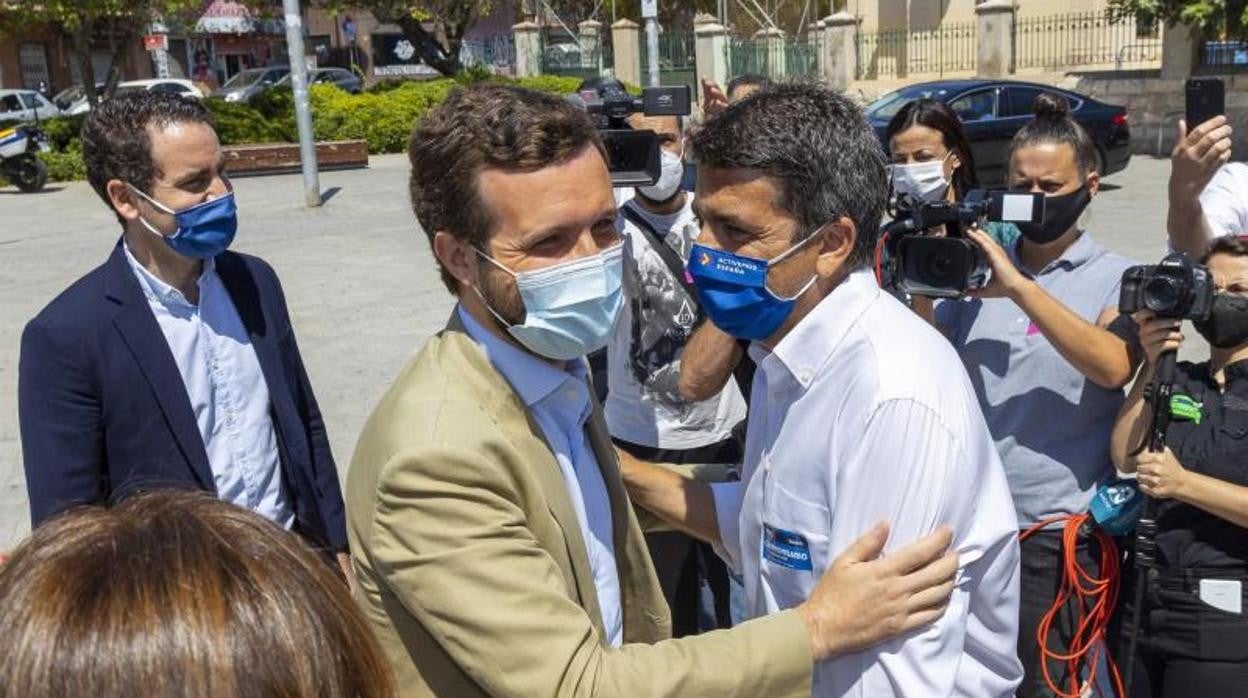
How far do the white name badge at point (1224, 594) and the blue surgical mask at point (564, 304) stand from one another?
1.64 meters

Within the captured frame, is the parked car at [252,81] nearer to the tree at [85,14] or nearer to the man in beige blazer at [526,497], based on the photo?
the tree at [85,14]

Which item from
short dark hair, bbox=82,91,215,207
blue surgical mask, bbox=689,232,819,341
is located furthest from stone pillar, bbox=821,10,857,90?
blue surgical mask, bbox=689,232,819,341

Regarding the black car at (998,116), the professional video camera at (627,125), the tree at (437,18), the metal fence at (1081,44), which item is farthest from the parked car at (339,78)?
the professional video camera at (627,125)

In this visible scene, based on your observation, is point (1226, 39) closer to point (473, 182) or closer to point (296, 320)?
point (296, 320)

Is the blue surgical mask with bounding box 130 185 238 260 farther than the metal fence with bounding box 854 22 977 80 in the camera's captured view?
No

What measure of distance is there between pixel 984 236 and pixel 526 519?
1.57m

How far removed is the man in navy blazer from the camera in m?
2.57

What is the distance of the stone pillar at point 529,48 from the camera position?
31312 millimetres

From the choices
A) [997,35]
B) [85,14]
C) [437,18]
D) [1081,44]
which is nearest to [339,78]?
[437,18]

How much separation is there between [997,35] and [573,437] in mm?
23628

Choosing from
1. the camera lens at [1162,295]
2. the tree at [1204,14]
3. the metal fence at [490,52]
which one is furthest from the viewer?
the metal fence at [490,52]

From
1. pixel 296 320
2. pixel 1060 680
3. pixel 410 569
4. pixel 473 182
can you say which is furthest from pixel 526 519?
pixel 296 320

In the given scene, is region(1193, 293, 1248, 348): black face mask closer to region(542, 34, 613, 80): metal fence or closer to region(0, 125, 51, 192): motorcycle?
region(0, 125, 51, 192): motorcycle

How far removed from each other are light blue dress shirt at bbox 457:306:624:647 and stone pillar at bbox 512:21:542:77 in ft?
100
